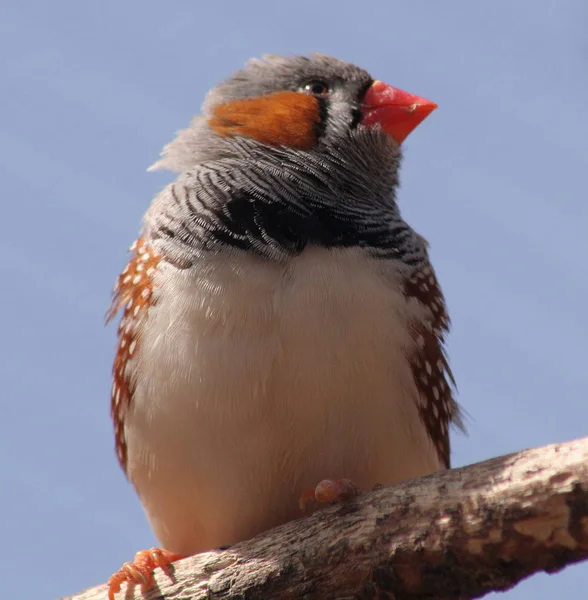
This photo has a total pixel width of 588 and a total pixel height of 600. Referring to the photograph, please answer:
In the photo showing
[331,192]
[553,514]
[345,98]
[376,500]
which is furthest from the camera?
[345,98]

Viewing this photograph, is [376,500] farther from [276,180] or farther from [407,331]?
[276,180]

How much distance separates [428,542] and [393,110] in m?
2.90

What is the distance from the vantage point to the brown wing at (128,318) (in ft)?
16.1

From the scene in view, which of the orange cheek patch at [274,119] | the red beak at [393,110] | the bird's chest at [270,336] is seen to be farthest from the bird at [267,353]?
the red beak at [393,110]

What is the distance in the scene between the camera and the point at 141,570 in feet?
15.0

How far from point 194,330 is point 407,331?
41.3 inches

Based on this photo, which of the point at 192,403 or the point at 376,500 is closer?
the point at 376,500

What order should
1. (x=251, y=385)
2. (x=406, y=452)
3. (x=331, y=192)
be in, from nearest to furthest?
(x=251, y=385) → (x=406, y=452) → (x=331, y=192)

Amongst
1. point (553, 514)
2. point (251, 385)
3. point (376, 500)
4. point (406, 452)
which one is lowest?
point (553, 514)

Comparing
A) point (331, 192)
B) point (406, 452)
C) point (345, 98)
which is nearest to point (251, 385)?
point (406, 452)

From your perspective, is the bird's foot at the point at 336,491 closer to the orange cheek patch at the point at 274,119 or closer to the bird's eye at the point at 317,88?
the orange cheek patch at the point at 274,119

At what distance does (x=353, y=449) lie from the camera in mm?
4723

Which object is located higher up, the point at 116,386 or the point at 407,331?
the point at 116,386

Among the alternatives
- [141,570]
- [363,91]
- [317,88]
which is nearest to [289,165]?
[317,88]
